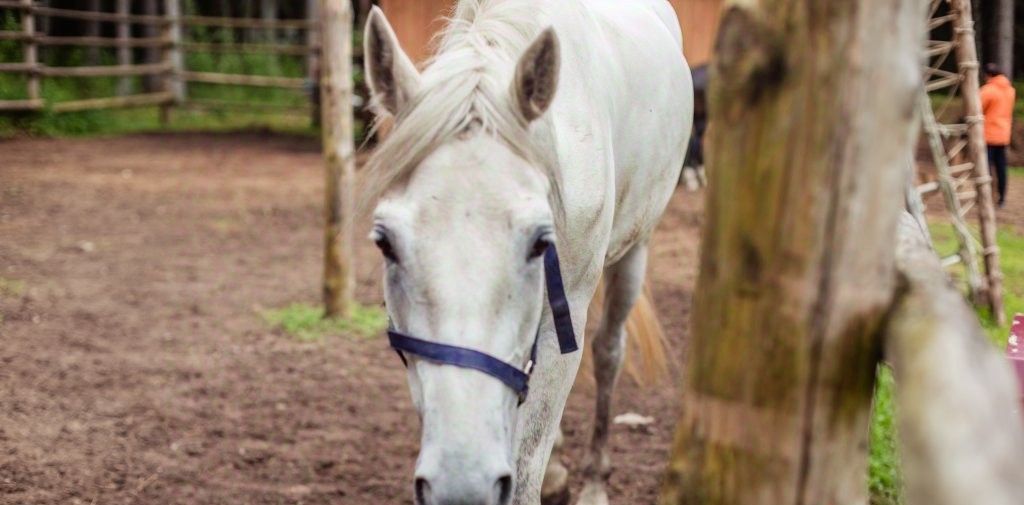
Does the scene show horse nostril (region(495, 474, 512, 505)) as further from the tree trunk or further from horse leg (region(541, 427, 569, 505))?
horse leg (region(541, 427, 569, 505))

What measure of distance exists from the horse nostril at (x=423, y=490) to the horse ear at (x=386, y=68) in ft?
2.63

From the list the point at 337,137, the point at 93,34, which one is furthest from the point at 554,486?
the point at 93,34

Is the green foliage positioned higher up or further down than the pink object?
further down

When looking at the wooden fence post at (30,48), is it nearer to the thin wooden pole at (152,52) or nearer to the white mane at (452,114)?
the thin wooden pole at (152,52)

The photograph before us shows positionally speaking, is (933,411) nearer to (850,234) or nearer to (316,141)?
(850,234)

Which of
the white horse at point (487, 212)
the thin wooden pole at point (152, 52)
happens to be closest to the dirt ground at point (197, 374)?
Result: the white horse at point (487, 212)

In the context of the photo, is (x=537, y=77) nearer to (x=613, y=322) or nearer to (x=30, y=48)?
(x=613, y=322)

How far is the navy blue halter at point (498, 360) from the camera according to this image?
1.86m

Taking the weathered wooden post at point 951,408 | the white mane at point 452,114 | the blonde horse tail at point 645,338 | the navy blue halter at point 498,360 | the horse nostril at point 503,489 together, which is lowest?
the blonde horse tail at point 645,338

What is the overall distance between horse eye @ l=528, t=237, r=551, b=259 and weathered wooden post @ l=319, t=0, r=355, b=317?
3.44 m

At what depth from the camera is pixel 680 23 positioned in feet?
37.4

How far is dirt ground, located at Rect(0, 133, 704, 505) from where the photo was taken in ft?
12.0

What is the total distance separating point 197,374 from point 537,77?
3363 mm

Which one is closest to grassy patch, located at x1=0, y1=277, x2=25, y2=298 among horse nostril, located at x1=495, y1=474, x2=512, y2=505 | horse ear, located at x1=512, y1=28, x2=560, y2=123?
horse ear, located at x1=512, y1=28, x2=560, y2=123
